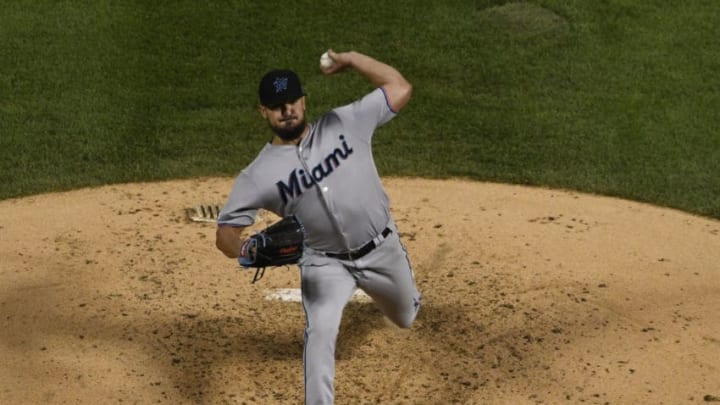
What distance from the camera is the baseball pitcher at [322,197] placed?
732 centimetres

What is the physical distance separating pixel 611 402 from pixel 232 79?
286 inches

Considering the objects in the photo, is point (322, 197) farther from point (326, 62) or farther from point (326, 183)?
point (326, 62)

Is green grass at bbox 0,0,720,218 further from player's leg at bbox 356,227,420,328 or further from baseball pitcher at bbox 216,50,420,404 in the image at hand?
baseball pitcher at bbox 216,50,420,404

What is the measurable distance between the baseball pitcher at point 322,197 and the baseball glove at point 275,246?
0.01 metres

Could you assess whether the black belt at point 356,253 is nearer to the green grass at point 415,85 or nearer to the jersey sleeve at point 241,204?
the jersey sleeve at point 241,204

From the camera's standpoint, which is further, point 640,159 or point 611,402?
point 640,159

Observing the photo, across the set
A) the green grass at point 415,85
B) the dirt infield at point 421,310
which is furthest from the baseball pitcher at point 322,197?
the green grass at point 415,85

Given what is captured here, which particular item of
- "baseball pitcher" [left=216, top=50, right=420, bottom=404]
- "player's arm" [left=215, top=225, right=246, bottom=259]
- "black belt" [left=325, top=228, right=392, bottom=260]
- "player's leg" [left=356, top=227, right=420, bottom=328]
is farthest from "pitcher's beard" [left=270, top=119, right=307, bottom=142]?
"player's leg" [left=356, top=227, right=420, bottom=328]

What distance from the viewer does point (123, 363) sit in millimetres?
8570

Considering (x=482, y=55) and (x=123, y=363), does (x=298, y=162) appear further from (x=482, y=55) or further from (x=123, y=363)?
(x=482, y=55)

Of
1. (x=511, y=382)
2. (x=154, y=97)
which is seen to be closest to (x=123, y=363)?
(x=511, y=382)

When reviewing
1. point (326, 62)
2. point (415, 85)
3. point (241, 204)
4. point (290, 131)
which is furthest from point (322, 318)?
point (415, 85)

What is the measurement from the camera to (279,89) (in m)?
7.27

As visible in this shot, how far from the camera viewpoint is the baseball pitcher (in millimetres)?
7320
